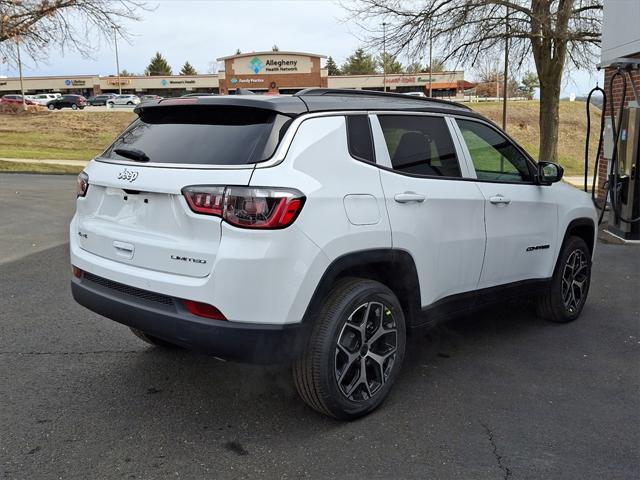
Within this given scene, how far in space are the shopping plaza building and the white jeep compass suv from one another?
47.2 m

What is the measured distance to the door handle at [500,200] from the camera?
4.23 metres

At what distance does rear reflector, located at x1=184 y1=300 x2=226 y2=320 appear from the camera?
2.96m

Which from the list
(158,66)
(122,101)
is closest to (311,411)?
(122,101)

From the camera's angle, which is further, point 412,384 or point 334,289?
point 412,384

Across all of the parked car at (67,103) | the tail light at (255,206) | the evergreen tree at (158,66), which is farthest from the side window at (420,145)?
the evergreen tree at (158,66)

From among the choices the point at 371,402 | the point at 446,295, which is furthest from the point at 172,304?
the point at 446,295

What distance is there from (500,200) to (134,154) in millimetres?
2469

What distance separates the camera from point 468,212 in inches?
159

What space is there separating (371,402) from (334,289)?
2.37ft

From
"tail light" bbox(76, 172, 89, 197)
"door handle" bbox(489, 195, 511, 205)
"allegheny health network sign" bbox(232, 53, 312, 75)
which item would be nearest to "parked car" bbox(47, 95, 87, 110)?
"allegheny health network sign" bbox(232, 53, 312, 75)

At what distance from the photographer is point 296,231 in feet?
9.72

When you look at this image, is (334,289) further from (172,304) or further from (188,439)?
(188,439)

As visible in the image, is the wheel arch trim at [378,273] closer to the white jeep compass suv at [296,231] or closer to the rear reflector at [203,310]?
the white jeep compass suv at [296,231]

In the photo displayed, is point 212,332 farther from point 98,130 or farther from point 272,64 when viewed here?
point 272,64
